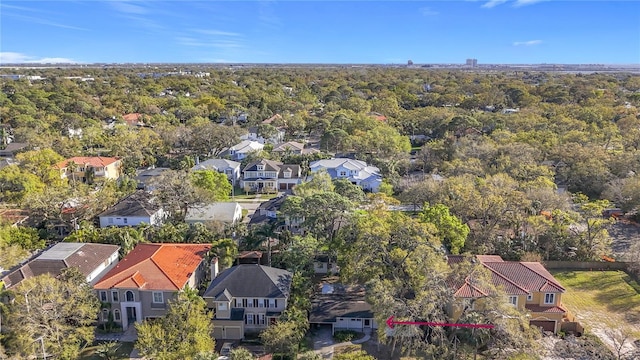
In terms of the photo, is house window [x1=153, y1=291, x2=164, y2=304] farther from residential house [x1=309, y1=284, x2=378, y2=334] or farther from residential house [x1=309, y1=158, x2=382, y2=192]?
residential house [x1=309, y1=158, x2=382, y2=192]

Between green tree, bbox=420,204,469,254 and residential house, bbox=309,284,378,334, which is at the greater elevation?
green tree, bbox=420,204,469,254

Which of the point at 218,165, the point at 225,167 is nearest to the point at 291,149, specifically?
the point at 225,167

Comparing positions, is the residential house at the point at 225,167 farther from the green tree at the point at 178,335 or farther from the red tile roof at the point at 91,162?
the green tree at the point at 178,335

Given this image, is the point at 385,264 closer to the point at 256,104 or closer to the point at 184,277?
the point at 184,277

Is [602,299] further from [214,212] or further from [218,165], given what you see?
[218,165]

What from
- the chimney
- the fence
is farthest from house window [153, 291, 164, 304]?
the fence

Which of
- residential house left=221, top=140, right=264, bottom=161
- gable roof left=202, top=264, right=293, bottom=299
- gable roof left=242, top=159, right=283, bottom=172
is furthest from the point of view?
residential house left=221, top=140, right=264, bottom=161
